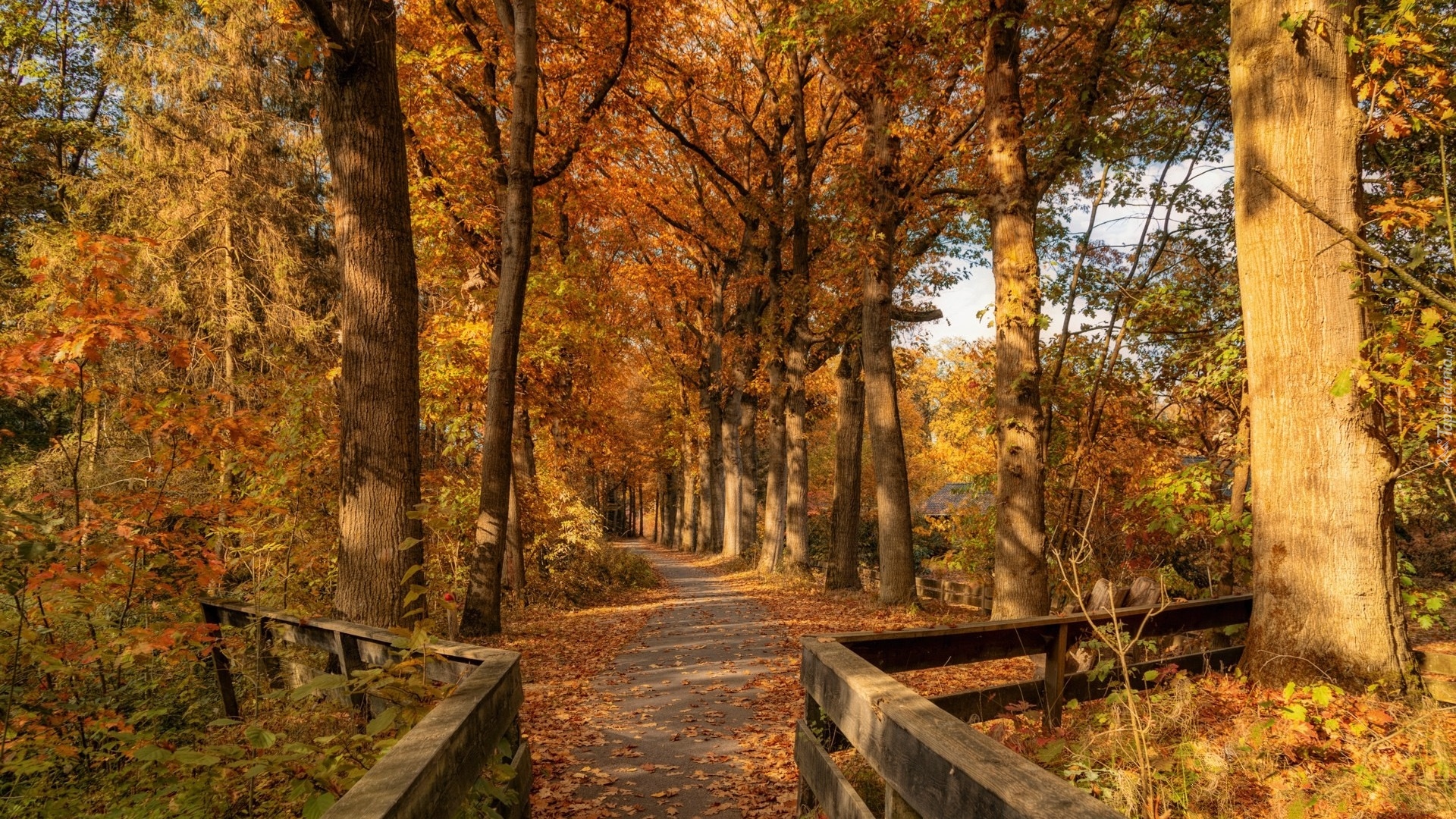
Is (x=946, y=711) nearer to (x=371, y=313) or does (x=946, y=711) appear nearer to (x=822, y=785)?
(x=822, y=785)

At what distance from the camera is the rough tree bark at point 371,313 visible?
6.24m

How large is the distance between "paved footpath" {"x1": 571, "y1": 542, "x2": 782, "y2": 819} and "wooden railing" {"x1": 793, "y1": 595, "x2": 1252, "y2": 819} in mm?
1432

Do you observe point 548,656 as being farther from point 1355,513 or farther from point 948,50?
point 948,50

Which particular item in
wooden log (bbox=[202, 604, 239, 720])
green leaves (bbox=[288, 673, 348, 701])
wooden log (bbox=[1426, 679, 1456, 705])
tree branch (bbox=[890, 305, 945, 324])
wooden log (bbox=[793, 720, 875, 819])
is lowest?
wooden log (bbox=[202, 604, 239, 720])

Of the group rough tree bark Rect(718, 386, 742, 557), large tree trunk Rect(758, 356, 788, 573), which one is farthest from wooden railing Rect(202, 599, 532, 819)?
rough tree bark Rect(718, 386, 742, 557)

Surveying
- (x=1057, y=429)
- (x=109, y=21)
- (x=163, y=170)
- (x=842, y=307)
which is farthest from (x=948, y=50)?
(x=109, y=21)

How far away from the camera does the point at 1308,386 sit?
4.84 m

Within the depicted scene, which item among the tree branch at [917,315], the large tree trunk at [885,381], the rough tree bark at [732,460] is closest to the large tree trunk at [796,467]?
the tree branch at [917,315]

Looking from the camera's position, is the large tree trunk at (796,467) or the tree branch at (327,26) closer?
the tree branch at (327,26)

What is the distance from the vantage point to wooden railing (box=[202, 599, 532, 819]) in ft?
7.30

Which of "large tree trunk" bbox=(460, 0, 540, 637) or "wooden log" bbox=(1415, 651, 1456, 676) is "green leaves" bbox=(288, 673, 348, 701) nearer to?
"wooden log" bbox=(1415, 651, 1456, 676)

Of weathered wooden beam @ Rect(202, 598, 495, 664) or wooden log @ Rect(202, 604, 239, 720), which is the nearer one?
weathered wooden beam @ Rect(202, 598, 495, 664)

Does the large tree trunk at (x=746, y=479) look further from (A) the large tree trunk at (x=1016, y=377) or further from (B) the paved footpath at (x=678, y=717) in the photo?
(A) the large tree trunk at (x=1016, y=377)

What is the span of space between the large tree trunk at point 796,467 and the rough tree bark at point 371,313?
13.4m
